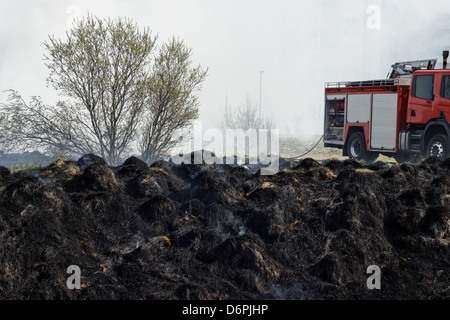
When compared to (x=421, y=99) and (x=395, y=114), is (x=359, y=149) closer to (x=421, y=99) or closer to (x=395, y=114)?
(x=395, y=114)

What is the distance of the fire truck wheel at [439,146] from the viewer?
16.1 metres

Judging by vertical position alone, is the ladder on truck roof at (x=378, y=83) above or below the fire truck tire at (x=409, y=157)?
above

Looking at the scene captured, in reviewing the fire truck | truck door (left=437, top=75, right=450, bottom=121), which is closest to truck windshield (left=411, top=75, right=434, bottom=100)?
the fire truck

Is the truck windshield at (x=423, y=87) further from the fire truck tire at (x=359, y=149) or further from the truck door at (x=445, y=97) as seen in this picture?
the fire truck tire at (x=359, y=149)

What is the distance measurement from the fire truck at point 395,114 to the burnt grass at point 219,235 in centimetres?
702

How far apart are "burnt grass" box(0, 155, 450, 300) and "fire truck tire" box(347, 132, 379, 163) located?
963cm

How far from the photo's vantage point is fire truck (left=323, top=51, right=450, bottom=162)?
16219 millimetres

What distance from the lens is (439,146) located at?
1634 cm

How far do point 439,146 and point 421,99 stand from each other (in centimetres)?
159

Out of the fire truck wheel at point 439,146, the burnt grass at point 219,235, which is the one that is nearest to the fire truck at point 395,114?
the fire truck wheel at point 439,146

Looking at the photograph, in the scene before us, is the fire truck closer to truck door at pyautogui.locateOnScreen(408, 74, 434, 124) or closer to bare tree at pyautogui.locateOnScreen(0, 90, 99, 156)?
truck door at pyautogui.locateOnScreen(408, 74, 434, 124)

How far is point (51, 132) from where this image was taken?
54.8 feet

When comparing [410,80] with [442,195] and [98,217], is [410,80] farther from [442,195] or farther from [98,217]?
[98,217]

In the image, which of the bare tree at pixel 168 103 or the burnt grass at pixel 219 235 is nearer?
the burnt grass at pixel 219 235
